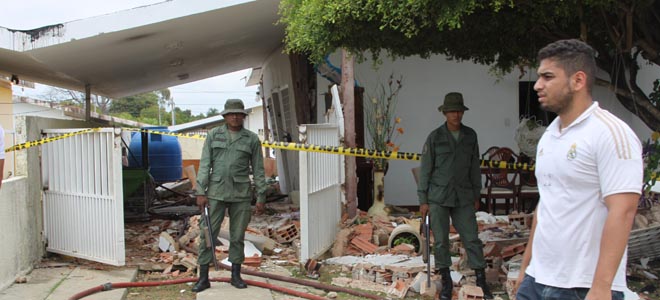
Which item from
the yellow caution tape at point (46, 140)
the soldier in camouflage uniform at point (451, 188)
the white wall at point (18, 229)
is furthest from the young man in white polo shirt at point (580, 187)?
the yellow caution tape at point (46, 140)

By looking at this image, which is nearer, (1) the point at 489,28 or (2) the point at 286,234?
(1) the point at 489,28

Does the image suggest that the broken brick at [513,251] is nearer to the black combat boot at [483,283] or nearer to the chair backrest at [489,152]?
the black combat boot at [483,283]

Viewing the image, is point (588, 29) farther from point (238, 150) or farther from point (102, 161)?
point (102, 161)

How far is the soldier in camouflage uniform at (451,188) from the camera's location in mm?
5707

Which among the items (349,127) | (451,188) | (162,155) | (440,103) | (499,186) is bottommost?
(499,186)

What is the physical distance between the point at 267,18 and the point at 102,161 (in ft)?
11.2

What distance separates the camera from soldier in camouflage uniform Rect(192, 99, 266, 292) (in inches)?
233

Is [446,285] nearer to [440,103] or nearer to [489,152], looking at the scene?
[489,152]

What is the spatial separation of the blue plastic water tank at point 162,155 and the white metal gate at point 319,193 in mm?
9471

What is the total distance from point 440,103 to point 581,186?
8488mm

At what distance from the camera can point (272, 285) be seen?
19.6 feet

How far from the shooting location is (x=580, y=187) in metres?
2.52

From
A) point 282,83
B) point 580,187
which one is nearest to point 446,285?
point 580,187

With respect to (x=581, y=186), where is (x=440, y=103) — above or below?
above
